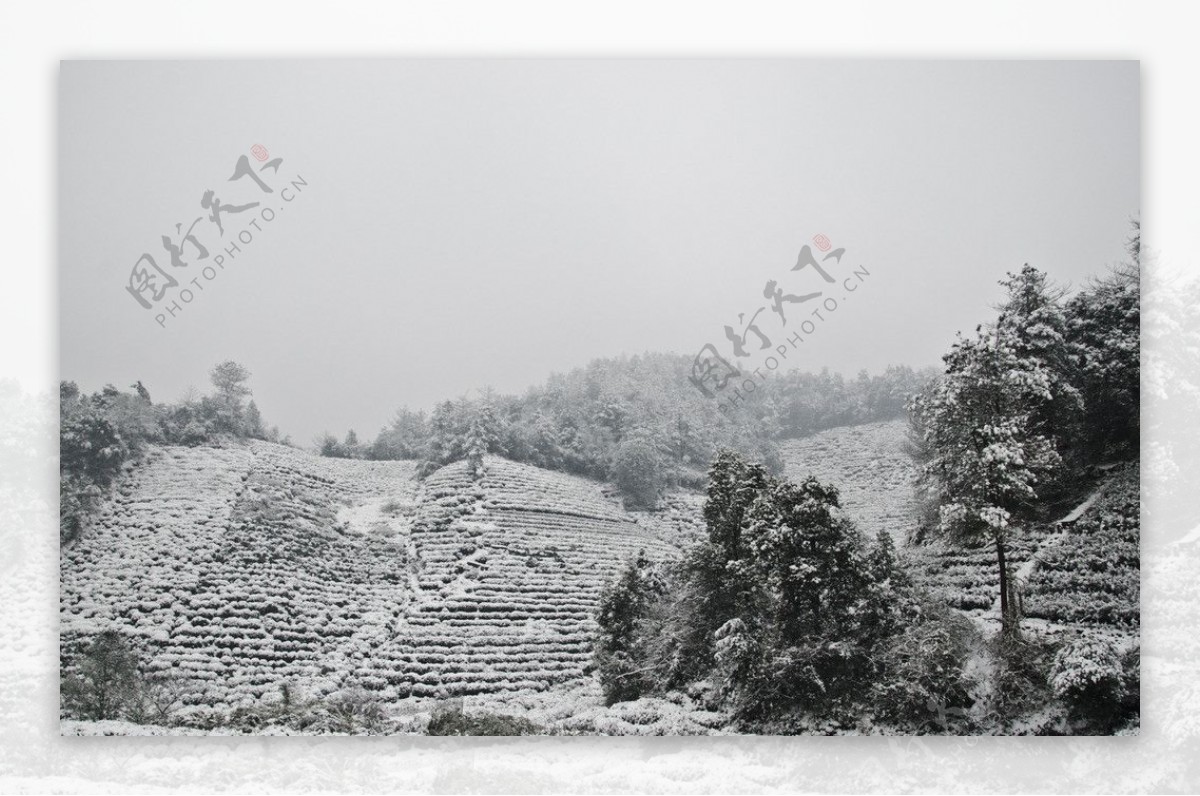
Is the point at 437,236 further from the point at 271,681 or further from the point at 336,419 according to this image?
the point at 271,681

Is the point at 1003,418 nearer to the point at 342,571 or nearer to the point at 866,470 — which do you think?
the point at 866,470

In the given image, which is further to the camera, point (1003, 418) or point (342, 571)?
point (342, 571)

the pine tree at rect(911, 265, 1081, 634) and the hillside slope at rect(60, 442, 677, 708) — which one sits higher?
the pine tree at rect(911, 265, 1081, 634)

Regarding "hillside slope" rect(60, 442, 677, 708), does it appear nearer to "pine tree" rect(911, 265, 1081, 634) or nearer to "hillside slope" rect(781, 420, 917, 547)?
"hillside slope" rect(781, 420, 917, 547)

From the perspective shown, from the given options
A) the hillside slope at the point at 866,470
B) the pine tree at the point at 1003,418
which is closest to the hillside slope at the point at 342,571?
the hillside slope at the point at 866,470

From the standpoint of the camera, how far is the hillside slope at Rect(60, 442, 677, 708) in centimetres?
691

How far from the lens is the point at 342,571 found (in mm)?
7258

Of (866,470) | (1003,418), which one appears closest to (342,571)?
(866,470)

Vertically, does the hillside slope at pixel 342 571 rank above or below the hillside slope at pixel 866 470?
below

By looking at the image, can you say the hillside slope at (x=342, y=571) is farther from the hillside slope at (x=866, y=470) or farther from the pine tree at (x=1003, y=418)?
the pine tree at (x=1003, y=418)

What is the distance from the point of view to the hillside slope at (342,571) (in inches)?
272

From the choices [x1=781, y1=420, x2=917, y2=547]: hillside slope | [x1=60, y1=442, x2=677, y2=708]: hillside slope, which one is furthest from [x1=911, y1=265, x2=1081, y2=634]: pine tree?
[x1=60, y1=442, x2=677, y2=708]: hillside slope

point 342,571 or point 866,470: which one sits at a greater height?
point 866,470

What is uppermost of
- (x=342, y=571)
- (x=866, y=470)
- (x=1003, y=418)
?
(x=1003, y=418)
